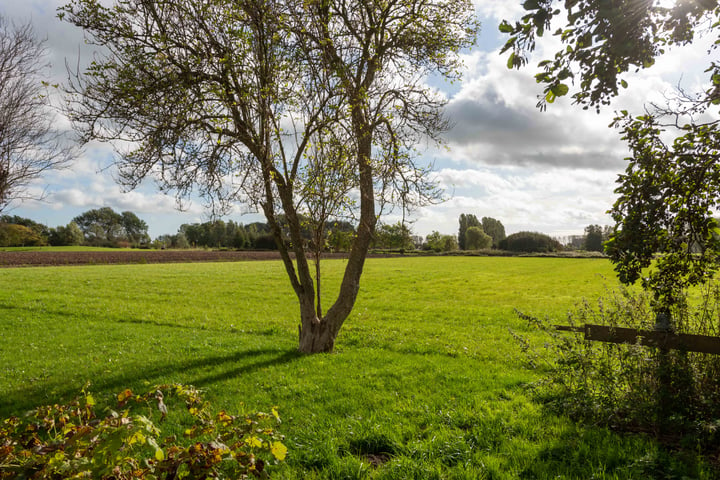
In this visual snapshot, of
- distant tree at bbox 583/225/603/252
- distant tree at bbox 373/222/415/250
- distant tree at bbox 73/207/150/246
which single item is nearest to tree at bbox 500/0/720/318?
distant tree at bbox 373/222/415/250

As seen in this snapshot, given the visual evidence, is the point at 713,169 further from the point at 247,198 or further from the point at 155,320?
the point at 155,320

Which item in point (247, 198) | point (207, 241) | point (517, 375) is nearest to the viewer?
point (517, 375)

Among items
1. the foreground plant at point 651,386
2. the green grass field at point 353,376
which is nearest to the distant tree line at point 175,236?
the green grass field at point 353,376

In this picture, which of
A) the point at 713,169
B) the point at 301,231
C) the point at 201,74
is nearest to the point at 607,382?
the point at 713,169

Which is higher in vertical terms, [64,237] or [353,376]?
[64,237]

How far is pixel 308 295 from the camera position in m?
10.8

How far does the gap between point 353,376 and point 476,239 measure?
121177 millimetres

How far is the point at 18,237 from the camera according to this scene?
83.2 meters

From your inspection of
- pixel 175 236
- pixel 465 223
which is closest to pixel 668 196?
pixel 175 236

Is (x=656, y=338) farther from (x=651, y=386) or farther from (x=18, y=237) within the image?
(x=18, y=237)

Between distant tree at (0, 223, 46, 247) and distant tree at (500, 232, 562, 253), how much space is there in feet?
410

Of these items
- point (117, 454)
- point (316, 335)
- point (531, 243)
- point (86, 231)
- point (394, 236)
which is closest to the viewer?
point (117, 454)

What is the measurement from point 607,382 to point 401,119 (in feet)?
27.0

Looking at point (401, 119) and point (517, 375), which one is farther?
point (401, 119)
